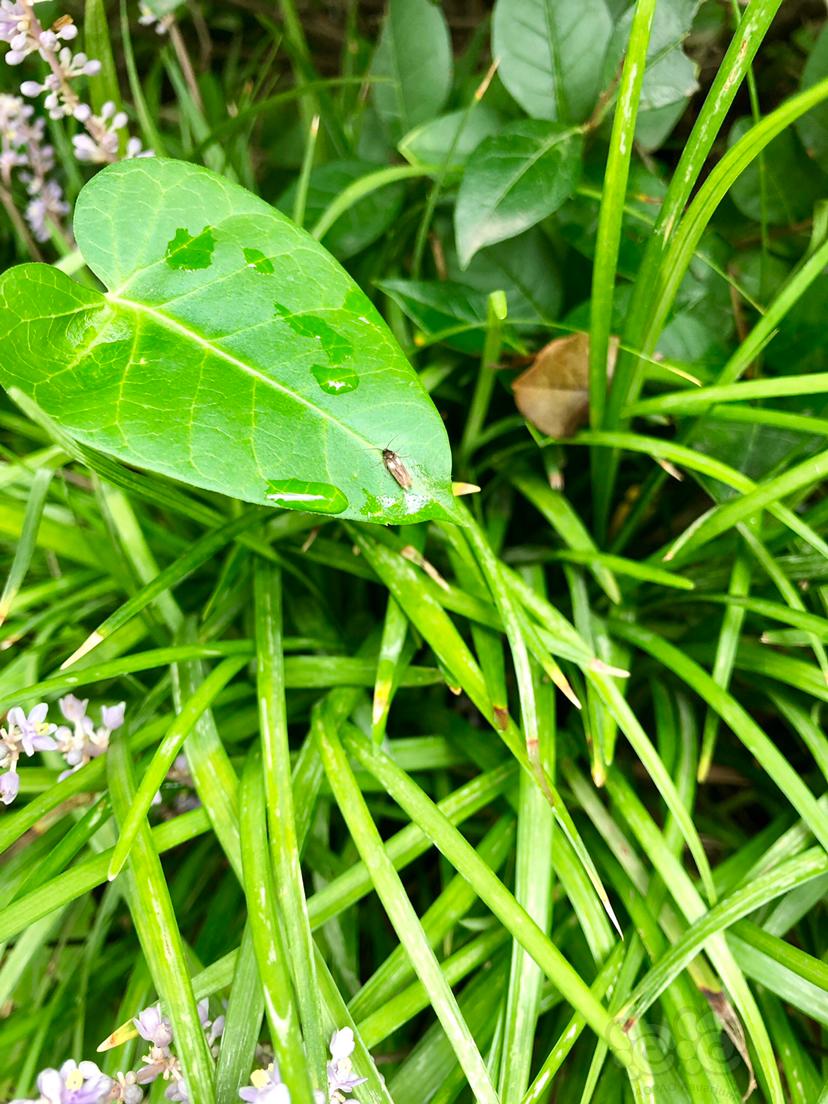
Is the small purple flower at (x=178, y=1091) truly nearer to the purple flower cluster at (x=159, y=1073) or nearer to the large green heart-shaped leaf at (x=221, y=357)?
the purple flower cluster at (x=159, y=1073)

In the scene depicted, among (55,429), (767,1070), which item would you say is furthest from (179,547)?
(767,1070)

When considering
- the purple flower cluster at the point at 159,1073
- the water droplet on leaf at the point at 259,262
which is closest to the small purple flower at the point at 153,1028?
the purple flower cluster at the point at 159,1073

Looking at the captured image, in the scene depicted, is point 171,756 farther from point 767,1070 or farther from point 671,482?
point 671,482

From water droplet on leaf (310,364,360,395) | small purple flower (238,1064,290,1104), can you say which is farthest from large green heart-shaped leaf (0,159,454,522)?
small purple flower (238,1064,290,1104)

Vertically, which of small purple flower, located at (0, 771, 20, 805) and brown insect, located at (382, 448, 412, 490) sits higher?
brown insect, located at (382, 448, 412, 490)

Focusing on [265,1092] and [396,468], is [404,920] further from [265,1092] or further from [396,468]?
[396,468]

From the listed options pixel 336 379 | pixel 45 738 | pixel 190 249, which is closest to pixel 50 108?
pixel 190 249

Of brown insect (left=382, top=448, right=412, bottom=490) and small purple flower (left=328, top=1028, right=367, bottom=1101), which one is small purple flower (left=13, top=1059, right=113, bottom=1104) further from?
brown insect (left=382, top=448, right=412, bottom=490)
